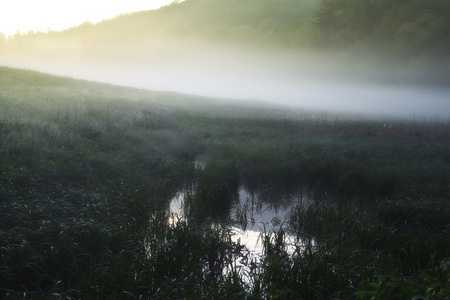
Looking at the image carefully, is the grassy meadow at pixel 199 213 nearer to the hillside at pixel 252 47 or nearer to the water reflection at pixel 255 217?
the water reflection at pixel 255 217

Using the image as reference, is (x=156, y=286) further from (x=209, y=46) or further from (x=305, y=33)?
(x=209, y=46)

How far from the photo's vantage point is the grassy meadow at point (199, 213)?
170 inches

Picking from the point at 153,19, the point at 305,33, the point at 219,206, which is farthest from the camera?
the point at 153,19

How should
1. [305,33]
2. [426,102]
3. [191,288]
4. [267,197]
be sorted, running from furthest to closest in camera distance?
[305,33] → [426,102] → [267,197] → [191,288]

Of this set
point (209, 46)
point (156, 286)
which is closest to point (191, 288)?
point (156, 286)

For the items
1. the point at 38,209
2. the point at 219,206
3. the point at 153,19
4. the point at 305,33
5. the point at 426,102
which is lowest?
the point at 219,206

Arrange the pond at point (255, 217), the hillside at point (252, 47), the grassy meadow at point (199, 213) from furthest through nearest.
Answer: the hillside at point (252, 47) < the pond at point (255, 217) < the grassy meadow at point (199, 213)

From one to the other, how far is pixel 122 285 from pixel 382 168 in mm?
8329

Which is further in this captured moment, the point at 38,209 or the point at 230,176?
the point at 230,176

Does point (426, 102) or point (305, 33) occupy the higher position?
point (305, 33)

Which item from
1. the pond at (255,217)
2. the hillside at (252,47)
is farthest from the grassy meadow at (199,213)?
the hillside at (252,47)

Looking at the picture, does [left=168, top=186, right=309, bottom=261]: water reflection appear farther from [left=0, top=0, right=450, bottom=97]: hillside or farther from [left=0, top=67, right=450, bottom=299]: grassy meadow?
[left=0, top=0, right=450, bottom=97]: hillside

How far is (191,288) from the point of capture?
4164 mm

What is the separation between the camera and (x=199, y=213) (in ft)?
25.3
